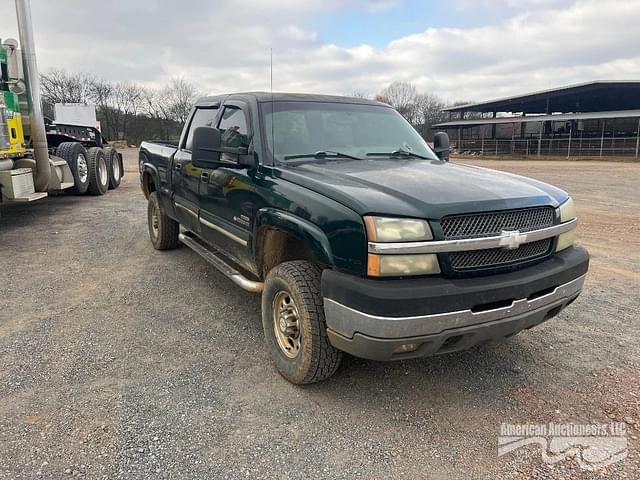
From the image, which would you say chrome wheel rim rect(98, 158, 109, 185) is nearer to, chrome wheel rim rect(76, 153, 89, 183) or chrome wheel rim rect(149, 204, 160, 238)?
chrome wheel rim rect(76, 153, 89, 183)

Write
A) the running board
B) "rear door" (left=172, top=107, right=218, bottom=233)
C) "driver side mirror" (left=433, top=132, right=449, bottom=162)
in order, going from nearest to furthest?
the running board, "rear door" (left=172, top=107, right=218, bottom=233), "driver side mirror" (left=433, top=132, right=449, bottom=162)

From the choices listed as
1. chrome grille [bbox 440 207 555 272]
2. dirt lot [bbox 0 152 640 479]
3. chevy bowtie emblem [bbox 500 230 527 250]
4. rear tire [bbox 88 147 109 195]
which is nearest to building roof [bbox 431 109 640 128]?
rear tire [bbox 88 147 109 195]

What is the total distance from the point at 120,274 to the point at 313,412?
141 inches

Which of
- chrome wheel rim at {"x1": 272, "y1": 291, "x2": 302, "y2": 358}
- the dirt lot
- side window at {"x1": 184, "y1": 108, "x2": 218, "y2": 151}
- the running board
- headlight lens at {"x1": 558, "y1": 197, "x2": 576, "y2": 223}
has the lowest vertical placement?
the dirt lot

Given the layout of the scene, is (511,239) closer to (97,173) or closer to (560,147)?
(97,173)

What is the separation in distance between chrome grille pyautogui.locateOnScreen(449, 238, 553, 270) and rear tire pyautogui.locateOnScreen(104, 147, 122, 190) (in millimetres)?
12550

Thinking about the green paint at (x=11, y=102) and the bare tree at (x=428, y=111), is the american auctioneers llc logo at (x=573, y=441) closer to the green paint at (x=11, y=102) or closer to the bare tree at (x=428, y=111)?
the green paint at (x=11, y=102)

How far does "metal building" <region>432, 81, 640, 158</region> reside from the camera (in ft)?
115

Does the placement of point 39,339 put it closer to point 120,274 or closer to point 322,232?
point 120,274

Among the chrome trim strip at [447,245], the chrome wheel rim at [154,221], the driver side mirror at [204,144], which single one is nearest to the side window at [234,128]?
the driver side mirror at [204,144]

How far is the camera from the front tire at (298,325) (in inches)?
114

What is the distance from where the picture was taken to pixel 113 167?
44.5 ft

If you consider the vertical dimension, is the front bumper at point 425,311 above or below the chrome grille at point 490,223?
below

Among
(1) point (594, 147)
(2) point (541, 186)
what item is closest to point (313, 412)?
(2) point (541, 186)
